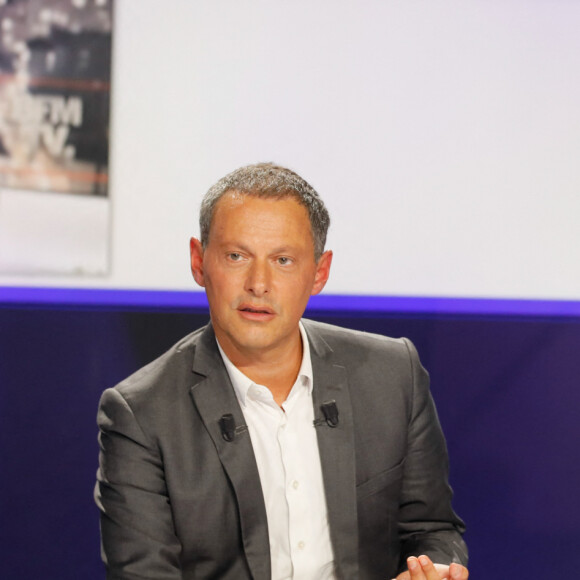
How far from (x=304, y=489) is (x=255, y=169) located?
2.58 feet

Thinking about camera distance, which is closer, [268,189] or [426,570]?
[426,570]

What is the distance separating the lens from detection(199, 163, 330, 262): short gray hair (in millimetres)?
1955

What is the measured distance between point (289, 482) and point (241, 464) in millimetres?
140

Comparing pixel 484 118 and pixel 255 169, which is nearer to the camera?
pixel 255 169

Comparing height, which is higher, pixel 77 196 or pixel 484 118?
pixel 484 118

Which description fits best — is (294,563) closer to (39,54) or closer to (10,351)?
(10,351)

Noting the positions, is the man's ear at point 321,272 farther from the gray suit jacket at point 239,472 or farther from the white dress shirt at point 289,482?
the white dress shirt at point 289,482

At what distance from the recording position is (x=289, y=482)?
6.54ft

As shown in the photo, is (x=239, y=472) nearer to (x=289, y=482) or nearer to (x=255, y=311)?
(x=289, y=482)

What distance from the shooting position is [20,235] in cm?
319

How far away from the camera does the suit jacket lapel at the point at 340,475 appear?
1993mm

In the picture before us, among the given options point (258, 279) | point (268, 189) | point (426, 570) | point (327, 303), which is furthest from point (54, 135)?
point (426, 570)

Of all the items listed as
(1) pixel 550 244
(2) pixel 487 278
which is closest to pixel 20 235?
(2) pixel 487 278

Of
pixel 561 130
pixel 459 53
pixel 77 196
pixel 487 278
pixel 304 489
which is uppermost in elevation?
pixel 459 53
